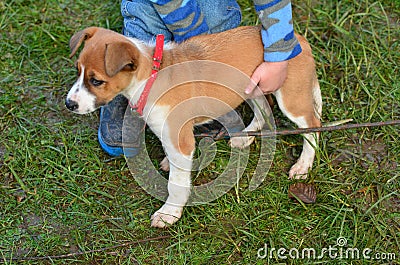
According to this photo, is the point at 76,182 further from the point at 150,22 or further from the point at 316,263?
the point at 316,263

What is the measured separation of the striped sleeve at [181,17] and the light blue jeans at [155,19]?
0.12m

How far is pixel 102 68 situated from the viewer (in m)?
3.24

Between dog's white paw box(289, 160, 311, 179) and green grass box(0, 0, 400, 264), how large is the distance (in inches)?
2.8

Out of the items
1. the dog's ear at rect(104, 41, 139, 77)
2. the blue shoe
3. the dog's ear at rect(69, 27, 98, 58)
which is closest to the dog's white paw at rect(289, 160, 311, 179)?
the blue shoe

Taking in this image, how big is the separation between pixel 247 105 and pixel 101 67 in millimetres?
1657

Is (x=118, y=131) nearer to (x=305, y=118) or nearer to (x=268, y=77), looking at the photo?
(x=268, y=77)

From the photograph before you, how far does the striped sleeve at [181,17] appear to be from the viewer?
3.99 metres

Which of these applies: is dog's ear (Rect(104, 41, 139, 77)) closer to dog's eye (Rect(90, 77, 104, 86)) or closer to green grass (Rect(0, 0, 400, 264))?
dog's eye (Rect(90, 77, 104, 86))

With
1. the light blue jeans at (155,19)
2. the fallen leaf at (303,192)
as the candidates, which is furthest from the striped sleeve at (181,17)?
the fallen leaf at (303,192)

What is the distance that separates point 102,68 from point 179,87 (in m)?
0.55

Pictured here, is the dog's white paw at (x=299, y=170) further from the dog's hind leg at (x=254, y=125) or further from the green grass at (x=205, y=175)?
the dog's hind leg at (x=254, y=125)

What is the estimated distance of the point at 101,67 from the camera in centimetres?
324

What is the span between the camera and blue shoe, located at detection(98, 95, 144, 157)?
4109mm

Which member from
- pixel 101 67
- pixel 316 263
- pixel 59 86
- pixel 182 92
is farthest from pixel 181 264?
pixel 59 86
